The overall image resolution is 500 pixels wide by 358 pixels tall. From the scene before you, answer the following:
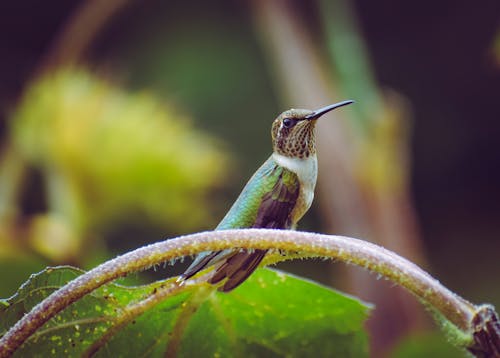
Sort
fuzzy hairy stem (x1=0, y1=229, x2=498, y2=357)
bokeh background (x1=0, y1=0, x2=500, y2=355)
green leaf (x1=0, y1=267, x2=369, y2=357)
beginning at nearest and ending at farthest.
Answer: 1. fuzzy hairy stem (x1=0, y1=229, x2=498, y2=357)
2. green leaf (x1=0, y1=267, x2=369, y2=357)
3. bokeh background (x1=0, y1=0, x2=500, y2=355)

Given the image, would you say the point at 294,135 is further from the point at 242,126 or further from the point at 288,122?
the point at 242,126

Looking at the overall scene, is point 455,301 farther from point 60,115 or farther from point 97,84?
point 97,84

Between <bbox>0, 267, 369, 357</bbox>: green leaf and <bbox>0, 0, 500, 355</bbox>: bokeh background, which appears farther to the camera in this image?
<bbox>0, 0, 500, 355</bbox>: bokeh background

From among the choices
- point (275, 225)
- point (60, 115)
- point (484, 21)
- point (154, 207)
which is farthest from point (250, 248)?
point (484, 21)

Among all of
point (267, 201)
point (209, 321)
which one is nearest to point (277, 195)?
point (267, 201)

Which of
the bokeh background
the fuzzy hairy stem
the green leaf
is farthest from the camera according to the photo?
the bokeh background

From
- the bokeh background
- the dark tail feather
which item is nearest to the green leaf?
the dark tail feather

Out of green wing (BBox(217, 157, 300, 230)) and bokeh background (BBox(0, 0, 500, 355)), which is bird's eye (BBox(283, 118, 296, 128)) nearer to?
green wing (BBox(217, 157, 300, 230))

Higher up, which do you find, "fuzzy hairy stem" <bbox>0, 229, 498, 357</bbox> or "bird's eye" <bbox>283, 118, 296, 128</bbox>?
"bird's eye" <bbox>283, 118, 296, 128</bbox>
